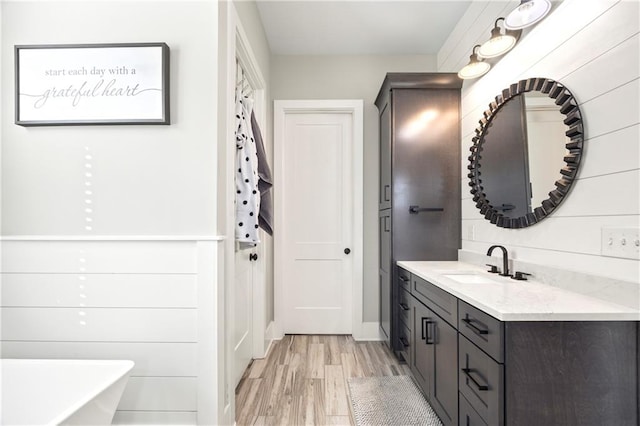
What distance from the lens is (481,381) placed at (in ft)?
4.33

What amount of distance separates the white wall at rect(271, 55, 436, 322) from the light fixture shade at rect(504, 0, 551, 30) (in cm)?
154

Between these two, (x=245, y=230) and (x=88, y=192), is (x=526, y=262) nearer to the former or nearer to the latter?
(x=245, y=230)

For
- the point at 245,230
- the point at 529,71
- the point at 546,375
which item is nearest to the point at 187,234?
the point at 245,230

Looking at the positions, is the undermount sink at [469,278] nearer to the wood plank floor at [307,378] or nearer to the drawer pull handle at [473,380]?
the drawer pull handle at [473,380]

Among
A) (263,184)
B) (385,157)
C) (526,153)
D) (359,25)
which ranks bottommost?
(263,184)

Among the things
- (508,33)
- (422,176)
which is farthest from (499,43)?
(422,176)

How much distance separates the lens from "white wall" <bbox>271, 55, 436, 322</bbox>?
327 cm

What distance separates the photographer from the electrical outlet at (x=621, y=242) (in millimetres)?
1233

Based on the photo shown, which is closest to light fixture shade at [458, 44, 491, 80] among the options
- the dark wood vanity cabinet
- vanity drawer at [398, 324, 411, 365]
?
the dark wood vanity cabinet

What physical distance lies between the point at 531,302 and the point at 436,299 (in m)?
0.58

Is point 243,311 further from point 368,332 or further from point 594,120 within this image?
point 594,120

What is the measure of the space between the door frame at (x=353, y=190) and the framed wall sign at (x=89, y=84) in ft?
5.60

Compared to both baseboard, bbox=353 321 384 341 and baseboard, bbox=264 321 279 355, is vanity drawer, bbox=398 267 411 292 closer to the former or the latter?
baseboard, bbox=353 321 384 341

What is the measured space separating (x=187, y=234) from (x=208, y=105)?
0.63 m
